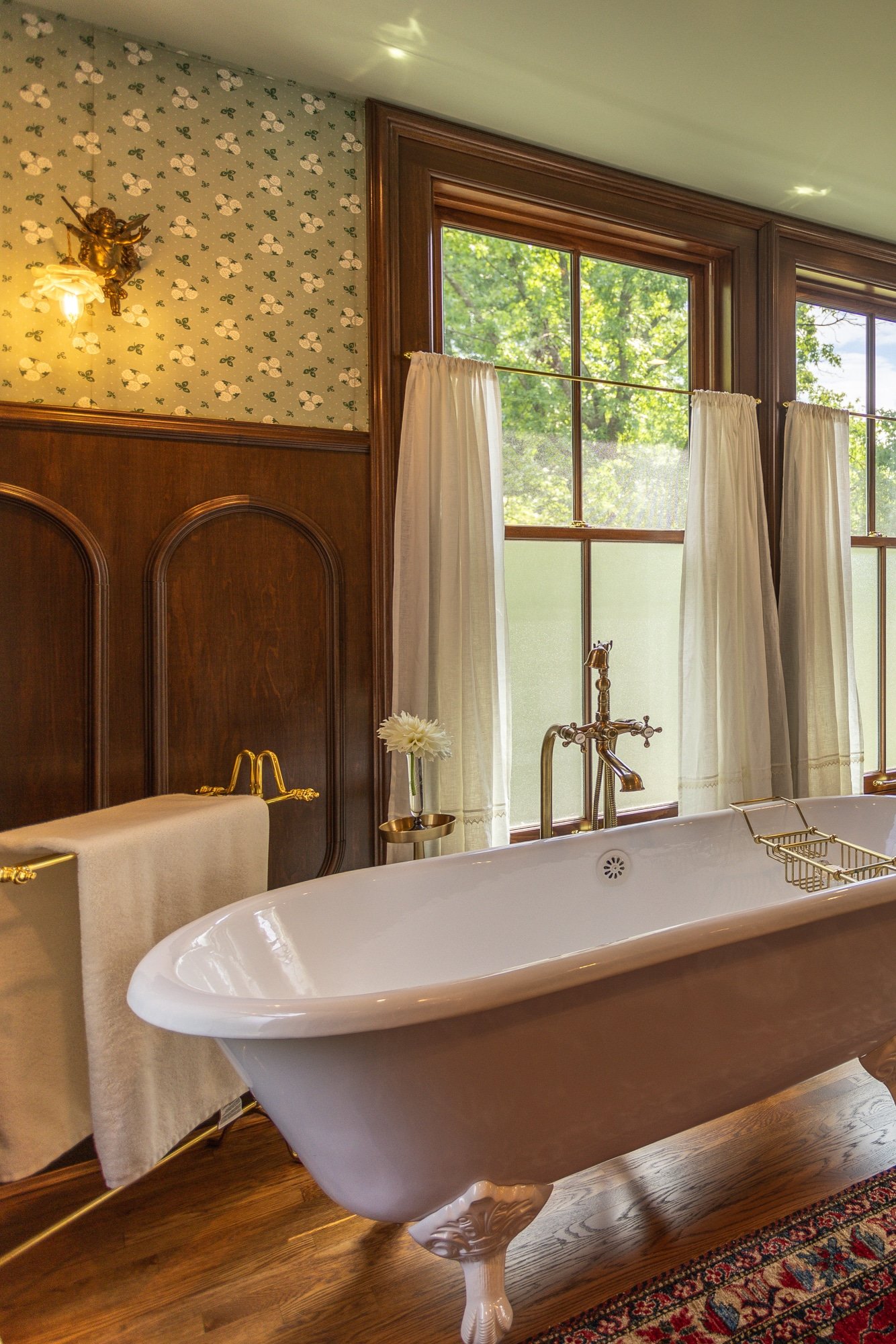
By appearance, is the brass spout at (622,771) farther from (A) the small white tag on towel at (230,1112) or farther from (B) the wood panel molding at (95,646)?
(B) the wood panel molding at (95,646)

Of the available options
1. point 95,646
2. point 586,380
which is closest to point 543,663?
point 586,380

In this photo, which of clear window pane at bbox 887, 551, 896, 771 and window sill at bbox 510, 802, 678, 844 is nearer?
window sill at bbox 510, 802, 678, 844

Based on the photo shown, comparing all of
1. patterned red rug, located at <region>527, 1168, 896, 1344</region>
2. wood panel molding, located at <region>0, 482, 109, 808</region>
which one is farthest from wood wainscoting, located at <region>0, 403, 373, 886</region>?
patterned red rug, located at <region>527, 1168, 896, 1344</region>

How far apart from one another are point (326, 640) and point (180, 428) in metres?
0.61

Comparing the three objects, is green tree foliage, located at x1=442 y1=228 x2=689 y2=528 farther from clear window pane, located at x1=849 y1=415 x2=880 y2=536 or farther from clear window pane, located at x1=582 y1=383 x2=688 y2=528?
clear window pane, located at x1=849 y1=415 x2=880 y2=536

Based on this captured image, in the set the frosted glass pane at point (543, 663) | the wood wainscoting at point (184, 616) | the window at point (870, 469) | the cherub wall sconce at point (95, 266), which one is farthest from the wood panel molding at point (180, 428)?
the window at point (870, 469)

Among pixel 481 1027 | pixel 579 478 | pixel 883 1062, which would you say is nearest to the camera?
pixel 481 1027

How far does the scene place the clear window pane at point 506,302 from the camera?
7.76 ft

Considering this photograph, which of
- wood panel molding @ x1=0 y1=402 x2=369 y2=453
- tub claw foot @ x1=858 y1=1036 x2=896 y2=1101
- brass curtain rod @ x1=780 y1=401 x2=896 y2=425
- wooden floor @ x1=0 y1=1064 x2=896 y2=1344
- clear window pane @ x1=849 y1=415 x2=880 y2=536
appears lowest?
wooden floor @ x1=0 y1=1064 x2=896 y2=1344

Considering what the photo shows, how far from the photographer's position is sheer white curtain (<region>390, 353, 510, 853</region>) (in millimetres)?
2111

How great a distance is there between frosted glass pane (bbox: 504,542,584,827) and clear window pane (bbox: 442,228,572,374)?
54cm

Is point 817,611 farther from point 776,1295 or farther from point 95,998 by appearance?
point 95,998

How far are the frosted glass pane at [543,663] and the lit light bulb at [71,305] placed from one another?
48.7 inches

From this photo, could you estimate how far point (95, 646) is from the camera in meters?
1.83
